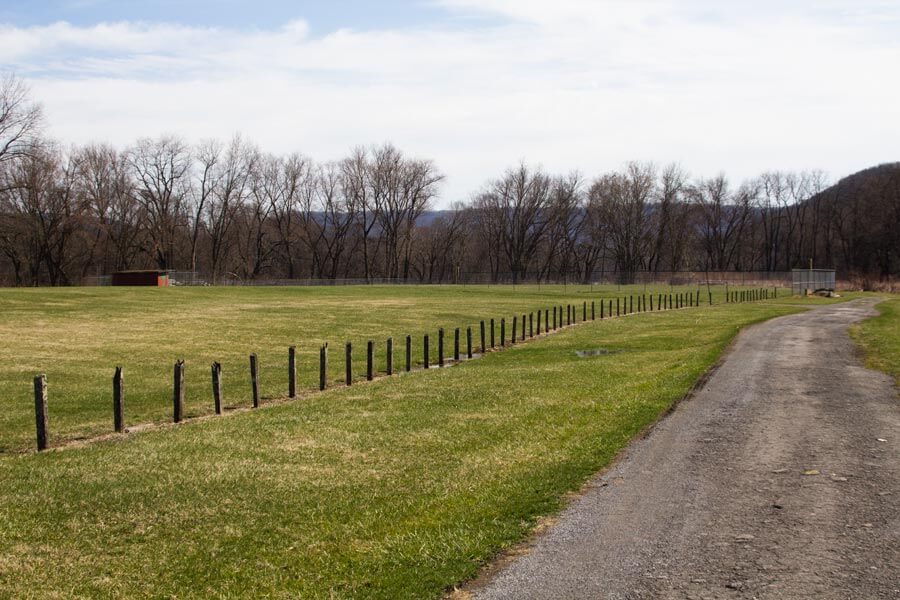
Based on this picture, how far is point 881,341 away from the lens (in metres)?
27.4

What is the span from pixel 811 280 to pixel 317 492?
259ft

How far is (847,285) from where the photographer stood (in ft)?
311

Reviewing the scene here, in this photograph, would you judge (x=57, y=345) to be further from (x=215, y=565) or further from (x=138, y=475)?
(x=215, y=565)

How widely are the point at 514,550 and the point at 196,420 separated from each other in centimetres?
1161

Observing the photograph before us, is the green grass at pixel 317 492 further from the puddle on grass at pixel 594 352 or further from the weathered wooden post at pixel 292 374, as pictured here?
the puddle on grass at pixel 594 352

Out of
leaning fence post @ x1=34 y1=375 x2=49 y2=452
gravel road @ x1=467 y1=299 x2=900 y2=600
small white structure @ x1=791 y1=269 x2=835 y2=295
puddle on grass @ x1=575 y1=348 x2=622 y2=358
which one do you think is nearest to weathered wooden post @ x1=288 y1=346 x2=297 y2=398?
leaning fence post @ x1=34 y1=375 x2=49 y2=452

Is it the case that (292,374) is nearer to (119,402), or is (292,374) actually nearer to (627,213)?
(119,402)

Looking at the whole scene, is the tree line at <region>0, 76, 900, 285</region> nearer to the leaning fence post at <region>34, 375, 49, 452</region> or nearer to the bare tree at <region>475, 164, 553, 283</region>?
the bare tree at <region>475, 164, 553, 283</region>

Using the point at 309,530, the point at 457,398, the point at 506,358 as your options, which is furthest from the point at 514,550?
the point at 506,358

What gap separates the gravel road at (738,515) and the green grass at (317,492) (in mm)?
649

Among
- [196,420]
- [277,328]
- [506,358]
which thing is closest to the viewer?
[196,420]

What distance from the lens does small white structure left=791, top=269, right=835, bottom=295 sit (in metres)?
80.2

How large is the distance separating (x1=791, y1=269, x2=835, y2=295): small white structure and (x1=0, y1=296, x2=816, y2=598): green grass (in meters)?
67.2

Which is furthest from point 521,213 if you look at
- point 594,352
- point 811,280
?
point 594,352
